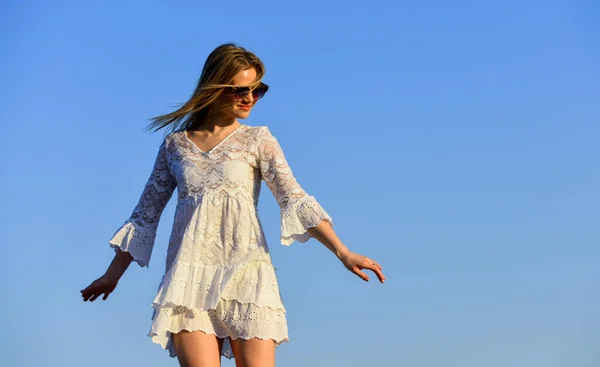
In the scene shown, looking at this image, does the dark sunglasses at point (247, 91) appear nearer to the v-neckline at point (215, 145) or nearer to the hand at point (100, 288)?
the v-neckline at point (215, 145)

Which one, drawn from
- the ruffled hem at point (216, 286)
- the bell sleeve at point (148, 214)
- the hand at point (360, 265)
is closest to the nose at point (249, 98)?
the bell sleeve at point (148, 214)

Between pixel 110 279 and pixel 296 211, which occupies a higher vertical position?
pixel 296 211

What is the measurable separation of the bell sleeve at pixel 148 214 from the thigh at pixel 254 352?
99 centimetres

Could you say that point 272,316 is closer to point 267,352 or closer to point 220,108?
point 267,352

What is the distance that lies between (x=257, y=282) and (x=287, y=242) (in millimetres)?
338

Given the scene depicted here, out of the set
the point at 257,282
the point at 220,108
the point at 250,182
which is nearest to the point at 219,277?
the point at 257,282

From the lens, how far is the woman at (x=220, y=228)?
6.44 m

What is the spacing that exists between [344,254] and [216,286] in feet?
2.53

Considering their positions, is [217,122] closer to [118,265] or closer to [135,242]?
[135,242]

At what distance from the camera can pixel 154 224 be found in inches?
280

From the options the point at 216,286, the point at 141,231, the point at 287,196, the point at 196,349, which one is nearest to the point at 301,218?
the point at 287,196

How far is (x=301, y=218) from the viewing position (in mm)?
6637

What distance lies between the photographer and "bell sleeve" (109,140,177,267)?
7.01m

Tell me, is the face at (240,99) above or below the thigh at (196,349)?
above
